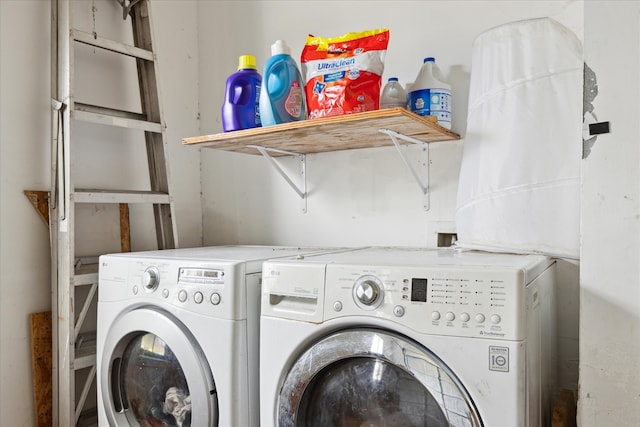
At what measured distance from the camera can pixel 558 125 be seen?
149 centimetres

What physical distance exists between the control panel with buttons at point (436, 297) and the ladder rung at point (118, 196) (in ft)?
3.79

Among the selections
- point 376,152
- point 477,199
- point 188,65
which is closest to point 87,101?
A: point 188,65

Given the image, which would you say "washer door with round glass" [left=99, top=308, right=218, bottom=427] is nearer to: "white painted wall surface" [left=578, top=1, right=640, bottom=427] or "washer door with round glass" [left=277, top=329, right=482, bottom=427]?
"washer door with round glass" [left=277, top=329, right=482, bottom=427]

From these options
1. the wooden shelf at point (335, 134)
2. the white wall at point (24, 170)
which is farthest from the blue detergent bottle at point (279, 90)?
the white wall at point (24, 170)

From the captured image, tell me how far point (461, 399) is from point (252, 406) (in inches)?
25.8

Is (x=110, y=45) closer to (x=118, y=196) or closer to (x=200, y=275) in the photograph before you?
(x=118, y=196)

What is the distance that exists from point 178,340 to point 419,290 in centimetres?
77

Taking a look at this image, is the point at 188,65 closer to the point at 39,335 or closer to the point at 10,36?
the point at 10,36

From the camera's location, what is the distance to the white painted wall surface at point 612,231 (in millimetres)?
1166

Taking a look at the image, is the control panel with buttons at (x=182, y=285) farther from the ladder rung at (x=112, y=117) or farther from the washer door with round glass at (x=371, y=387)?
the ladder rung at (x=112, y=117)

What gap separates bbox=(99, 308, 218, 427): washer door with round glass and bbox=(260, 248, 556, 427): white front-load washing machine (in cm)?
22

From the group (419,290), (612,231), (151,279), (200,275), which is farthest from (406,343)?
(151,279)

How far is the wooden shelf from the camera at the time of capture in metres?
1.56

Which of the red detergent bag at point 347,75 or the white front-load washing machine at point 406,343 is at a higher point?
the red detergent bag at point 347,75
